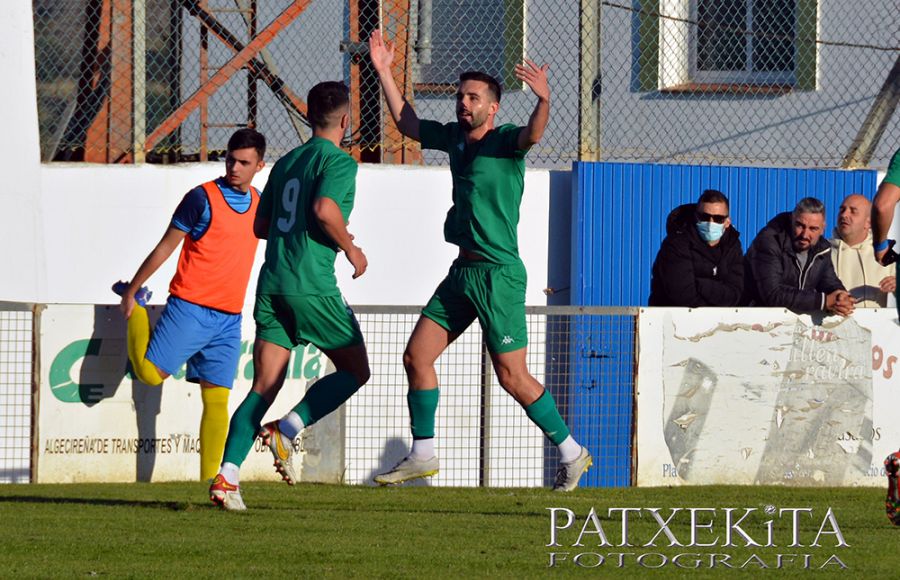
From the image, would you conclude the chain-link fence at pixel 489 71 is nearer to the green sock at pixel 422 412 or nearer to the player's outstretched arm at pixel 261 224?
the player's outstretched arm at pixel 261 224

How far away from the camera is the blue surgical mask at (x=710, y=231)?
36.4 feet

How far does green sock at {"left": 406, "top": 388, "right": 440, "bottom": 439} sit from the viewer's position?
8664 millimetres

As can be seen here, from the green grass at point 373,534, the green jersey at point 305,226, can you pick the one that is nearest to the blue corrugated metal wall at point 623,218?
the green grass at point 373,534

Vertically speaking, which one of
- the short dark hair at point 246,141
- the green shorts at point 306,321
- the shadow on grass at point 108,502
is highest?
the short dark hair at point 246,141

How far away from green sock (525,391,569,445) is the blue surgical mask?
280 cm

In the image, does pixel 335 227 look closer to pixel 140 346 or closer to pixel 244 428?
pixel 244 428

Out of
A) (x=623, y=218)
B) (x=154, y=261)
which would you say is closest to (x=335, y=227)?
(x=154, y=261)

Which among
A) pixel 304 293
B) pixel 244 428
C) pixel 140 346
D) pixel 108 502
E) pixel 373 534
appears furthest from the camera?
pixel 140 346

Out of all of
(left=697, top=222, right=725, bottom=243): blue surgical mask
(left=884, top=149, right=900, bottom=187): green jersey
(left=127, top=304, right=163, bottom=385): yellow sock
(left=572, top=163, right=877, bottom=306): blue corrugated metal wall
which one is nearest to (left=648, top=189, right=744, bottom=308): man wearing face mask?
(left=697, top=222, right=725, bottom=243): blue surgical mask

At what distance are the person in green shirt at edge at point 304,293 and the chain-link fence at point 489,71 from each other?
3936mm

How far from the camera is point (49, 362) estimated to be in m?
10.7

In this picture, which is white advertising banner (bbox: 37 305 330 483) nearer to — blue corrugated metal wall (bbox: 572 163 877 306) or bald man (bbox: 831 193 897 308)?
blue corrugated metal wall (bbox: 572 163 877 306)

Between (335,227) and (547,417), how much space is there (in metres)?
1.57

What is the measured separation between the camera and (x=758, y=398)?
436 inches
